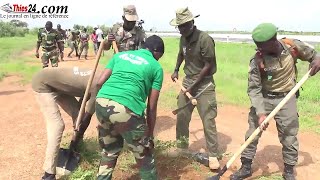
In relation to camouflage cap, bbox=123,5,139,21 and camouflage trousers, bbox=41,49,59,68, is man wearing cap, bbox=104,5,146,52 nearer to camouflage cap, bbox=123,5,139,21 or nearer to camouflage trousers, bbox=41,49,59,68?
camouflage cap, bbox=123,5,139,21

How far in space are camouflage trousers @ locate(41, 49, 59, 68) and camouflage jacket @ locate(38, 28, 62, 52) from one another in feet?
0.41

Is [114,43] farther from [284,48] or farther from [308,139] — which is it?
[308,139]

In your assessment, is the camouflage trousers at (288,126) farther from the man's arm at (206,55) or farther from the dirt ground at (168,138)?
the man's arm at (206,55)

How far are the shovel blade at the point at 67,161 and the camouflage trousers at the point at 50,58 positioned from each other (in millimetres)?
5924

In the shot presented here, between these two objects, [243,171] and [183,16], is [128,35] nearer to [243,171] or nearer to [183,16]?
[183,16]

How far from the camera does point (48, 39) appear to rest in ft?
33.1

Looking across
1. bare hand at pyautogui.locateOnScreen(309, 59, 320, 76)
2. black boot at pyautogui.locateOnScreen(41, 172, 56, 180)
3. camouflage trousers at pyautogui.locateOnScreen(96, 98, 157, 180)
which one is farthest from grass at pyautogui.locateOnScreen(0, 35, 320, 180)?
bare hand at pyautogui.locateOnScreen(309, 59, 320, 76)

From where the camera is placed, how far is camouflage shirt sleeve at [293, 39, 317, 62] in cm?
393

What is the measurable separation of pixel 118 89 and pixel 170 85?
7148 millimetres

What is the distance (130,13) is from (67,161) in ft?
6.97

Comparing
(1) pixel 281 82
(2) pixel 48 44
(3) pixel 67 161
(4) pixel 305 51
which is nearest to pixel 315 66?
(4) pixel 305 51

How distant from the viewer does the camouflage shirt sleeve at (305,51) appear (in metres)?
3.93

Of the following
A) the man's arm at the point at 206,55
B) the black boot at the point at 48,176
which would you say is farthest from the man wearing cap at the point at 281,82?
the black boot at the point at 48,176

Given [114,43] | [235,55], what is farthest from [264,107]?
[235,55]
